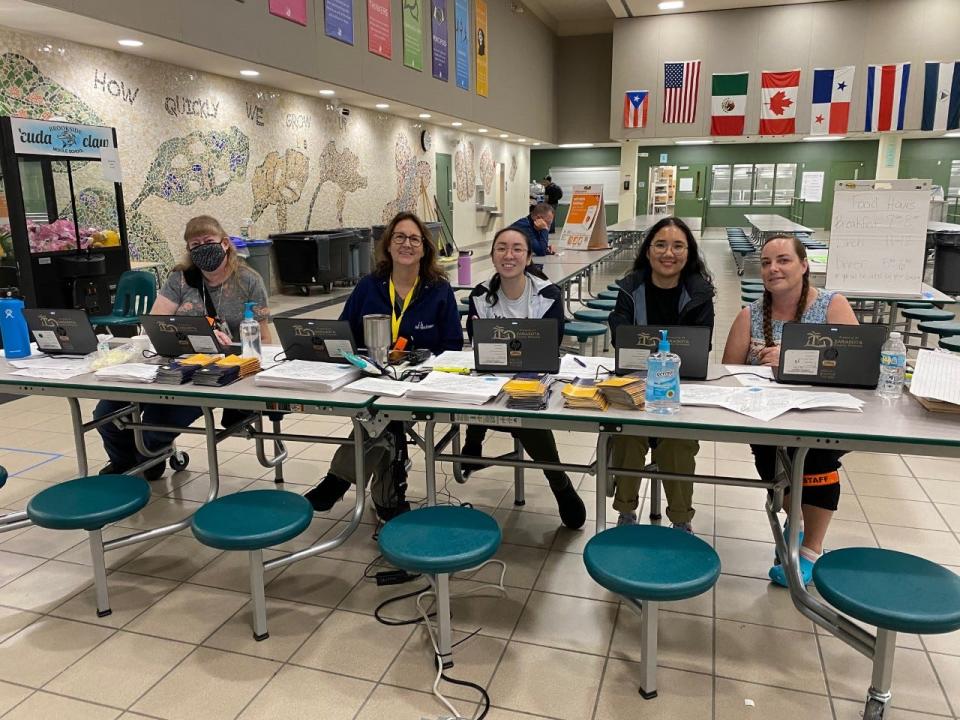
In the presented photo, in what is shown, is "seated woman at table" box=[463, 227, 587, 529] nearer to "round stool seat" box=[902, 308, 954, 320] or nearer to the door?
"round stool seat" box=[902, 308, 954, 320]

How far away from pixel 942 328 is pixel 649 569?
447 centimetres

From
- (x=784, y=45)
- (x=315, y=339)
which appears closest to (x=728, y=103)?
(x=784, y=45)

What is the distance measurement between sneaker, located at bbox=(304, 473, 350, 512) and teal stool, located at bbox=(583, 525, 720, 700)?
58.1 inches

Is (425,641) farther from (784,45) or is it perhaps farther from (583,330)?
(784,45)

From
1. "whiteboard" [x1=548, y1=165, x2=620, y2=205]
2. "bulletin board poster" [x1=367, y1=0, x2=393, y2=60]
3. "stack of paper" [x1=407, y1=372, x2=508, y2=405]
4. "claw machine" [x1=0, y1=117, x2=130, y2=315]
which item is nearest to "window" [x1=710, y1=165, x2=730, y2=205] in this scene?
"whiteboard" [x1=548, y1=165, x2=620, y2=205]

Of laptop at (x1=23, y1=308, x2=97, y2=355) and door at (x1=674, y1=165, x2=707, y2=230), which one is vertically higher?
door at (x1=674, y1=165, x2=707, y2=230)

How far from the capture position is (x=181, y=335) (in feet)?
9.69

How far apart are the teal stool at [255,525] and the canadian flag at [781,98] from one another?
49.5 feet

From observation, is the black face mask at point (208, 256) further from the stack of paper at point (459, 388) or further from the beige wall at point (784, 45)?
the beige wall at point (784, 45)

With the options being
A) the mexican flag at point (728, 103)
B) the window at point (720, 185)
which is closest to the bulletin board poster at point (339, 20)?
the mexican flag at point (728, 103)

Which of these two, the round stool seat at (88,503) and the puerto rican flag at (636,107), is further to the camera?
the puerto rican flag at (636,107)

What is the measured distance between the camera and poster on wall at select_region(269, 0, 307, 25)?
742 cm

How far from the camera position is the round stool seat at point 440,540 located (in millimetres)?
2035

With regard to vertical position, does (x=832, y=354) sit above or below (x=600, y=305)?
above
